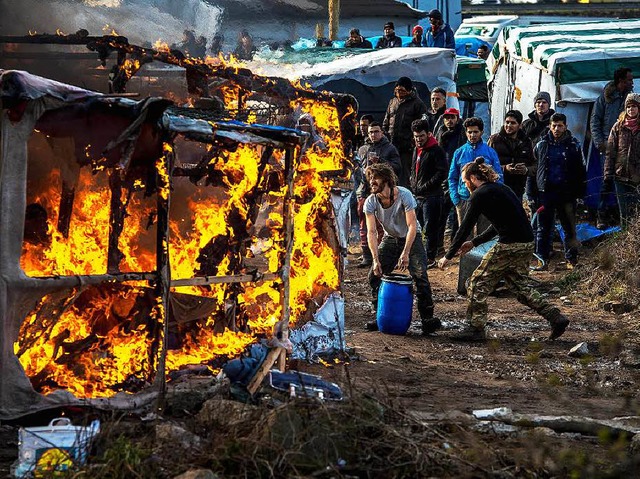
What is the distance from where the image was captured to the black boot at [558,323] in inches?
451

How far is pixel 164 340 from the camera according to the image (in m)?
8.07

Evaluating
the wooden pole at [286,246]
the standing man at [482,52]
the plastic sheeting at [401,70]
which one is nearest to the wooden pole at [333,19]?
the standing man at [482,52]

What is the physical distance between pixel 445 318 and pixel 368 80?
784 centimetres

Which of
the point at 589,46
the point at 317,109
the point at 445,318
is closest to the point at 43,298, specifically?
the point at 317,109

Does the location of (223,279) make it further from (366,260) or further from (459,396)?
(366,260)

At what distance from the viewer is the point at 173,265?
948 cm

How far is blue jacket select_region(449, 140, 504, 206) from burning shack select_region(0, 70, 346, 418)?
4.36 m

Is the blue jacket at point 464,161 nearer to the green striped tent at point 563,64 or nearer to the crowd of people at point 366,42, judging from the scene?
the green striped tent at point 563,64

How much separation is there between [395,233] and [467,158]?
11.3 feet

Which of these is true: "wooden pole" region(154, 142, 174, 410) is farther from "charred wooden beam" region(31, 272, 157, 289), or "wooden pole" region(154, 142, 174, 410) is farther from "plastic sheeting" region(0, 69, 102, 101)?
"plastic sheeting" region(0, 69, 102, 101)

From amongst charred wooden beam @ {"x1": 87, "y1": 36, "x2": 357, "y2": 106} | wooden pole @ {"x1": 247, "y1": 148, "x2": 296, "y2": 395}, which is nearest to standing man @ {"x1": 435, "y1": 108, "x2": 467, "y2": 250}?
charred wooden beam @ {"x1": 87, "y1": 36, "x2": 357, "y2": 106}

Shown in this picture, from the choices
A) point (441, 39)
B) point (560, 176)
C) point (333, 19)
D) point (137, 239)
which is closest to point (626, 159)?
→ point (560, 176)

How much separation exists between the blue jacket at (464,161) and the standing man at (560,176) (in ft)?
2.17

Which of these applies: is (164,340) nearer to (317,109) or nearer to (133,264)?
(133,264)
